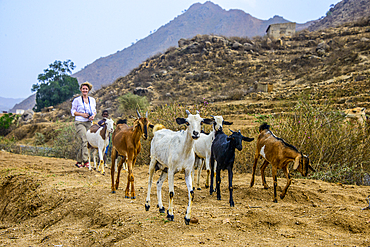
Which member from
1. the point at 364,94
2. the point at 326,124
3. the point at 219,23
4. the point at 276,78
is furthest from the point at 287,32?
the point at 219,23

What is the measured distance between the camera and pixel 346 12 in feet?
204

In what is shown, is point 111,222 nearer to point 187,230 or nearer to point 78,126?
point 187,230

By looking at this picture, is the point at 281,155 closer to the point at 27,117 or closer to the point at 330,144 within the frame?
the point at 330,144

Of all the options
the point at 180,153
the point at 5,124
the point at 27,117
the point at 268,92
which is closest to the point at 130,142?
the point at 180,153

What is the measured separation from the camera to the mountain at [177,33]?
5315 inches

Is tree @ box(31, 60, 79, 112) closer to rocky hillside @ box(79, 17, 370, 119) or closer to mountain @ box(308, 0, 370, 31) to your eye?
rocky hillside @ box(79, 17, 370, 119)

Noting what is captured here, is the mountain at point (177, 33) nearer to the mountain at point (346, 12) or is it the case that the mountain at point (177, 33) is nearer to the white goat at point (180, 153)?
the mountain at point (346, 12)

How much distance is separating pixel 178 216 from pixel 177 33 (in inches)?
6342

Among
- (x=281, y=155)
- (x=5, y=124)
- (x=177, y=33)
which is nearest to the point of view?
(x=281, y=155)

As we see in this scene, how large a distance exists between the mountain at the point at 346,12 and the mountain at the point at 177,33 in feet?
208

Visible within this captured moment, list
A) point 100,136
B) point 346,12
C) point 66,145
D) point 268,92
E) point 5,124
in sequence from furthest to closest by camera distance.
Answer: point 346,12
point 5,124
point 268,92
point 66,145
point 100,136

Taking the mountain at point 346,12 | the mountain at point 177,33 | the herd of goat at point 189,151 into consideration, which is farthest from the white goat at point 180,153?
the mountain at point 177,33

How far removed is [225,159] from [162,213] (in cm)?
174

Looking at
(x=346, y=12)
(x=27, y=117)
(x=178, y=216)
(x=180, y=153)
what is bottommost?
(x=178, y=216)
